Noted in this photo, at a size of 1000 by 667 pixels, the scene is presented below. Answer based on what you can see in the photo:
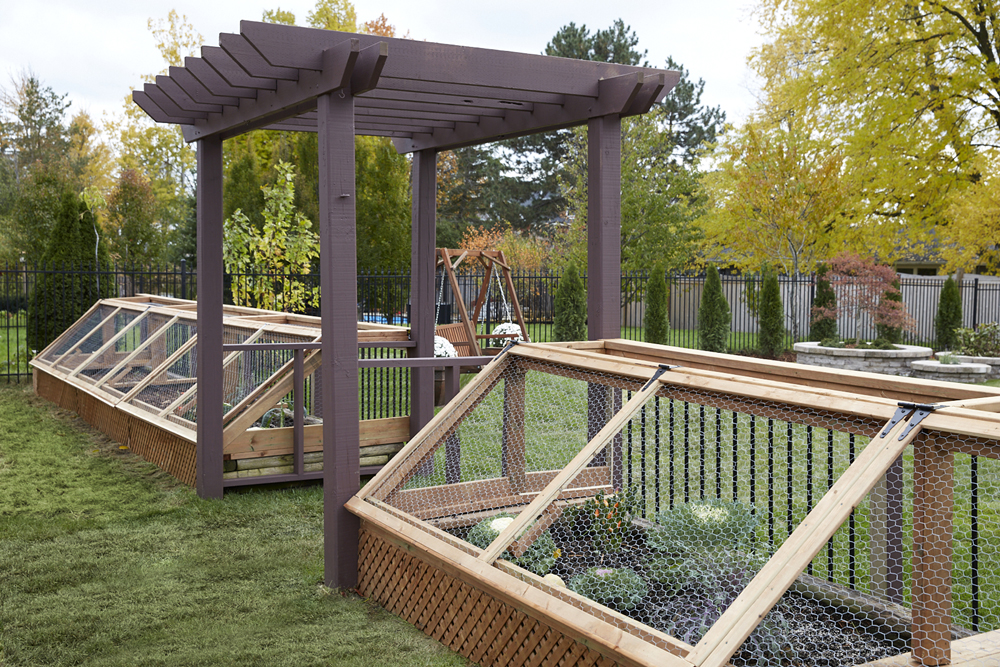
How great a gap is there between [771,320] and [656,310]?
2.27m

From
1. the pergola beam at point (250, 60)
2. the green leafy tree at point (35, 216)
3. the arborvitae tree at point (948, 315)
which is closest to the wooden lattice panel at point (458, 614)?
the pergola beam at point (250, 60)

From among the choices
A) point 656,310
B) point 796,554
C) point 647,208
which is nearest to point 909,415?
point 796,554

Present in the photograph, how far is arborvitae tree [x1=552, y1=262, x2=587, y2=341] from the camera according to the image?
52.9 feet

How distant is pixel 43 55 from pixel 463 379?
28.1 meters

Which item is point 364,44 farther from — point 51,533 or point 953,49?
point 953,49

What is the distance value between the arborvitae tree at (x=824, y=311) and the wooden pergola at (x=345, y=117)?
1174 cm

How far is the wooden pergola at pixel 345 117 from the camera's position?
12.6ft

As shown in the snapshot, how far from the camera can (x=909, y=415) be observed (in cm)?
232

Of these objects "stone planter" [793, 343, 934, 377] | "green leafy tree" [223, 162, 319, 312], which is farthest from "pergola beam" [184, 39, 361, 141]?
"stone planter" [793, 343, 934, 377]

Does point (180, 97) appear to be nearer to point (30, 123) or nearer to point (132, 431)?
point (132, 431)

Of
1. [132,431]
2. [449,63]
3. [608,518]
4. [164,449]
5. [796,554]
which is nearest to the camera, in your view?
[796,554]

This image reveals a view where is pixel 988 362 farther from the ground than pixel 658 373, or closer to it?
closer to it

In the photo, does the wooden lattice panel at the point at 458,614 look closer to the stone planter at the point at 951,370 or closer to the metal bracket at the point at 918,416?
the metal bracket at the point at 918,416

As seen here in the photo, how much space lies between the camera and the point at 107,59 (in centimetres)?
2967
